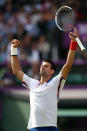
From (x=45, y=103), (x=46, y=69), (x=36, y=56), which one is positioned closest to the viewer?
(x=45, y=103)

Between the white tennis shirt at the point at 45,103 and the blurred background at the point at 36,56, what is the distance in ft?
13.2

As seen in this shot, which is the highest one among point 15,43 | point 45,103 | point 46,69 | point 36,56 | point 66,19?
point 66,19

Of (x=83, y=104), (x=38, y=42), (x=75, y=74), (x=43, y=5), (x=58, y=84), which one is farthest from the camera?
(x=43, y=5)

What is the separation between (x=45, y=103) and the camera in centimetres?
717

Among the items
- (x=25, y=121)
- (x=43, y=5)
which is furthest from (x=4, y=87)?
(x=43, y=5)

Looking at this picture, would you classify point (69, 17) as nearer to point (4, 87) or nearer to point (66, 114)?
point (66, 114)

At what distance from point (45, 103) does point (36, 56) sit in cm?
613

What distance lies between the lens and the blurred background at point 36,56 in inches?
477

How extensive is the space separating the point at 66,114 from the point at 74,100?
3.85 feet

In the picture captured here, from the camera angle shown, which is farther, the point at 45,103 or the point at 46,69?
the point at 46,69

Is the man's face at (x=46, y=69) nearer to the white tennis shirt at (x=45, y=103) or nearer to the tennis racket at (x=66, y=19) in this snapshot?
the white tennis shirt at (x=45, y=103)

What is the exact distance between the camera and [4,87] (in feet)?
41.4

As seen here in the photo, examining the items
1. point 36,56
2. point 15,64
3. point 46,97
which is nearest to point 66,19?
point 15,64

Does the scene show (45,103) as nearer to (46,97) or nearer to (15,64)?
(46,97)
